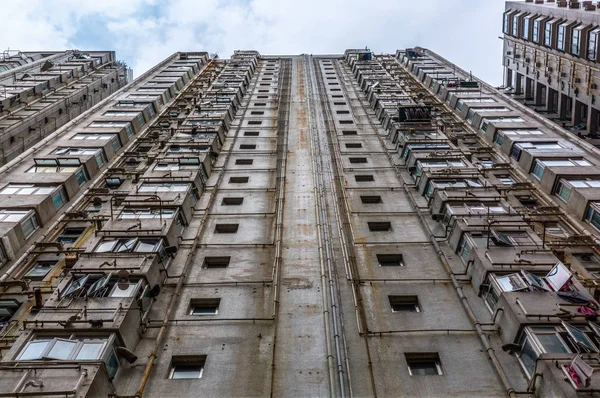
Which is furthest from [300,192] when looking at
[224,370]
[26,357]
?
[26,357]

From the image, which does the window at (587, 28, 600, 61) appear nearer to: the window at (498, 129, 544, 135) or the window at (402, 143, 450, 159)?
the window at (498, 129, 544, 135)

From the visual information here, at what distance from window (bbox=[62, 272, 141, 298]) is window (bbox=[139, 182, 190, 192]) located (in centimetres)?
966

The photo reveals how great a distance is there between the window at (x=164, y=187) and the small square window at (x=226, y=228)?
3.19 metres

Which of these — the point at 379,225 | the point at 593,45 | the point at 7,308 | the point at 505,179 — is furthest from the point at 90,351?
the point at 593,45

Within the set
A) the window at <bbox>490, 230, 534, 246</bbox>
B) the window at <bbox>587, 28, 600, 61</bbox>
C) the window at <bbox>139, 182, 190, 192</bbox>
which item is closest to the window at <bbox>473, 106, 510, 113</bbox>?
the window at <bbox>587, 28, 600, 61</bbox>

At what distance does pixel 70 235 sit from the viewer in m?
30.1

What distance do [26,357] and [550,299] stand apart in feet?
62.0

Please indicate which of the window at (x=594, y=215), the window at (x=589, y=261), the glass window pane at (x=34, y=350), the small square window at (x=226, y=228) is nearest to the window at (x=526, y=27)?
the window at (x=594, y=215)

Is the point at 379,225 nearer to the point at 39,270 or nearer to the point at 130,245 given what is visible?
the point at 130,245

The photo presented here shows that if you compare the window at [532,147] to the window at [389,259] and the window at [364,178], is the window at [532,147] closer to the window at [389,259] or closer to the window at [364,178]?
the window at [364,178]

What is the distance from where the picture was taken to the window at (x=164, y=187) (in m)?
32.2

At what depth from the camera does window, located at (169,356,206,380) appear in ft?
68.0

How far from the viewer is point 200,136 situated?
4244 centimetres

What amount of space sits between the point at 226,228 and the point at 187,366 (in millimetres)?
11111
